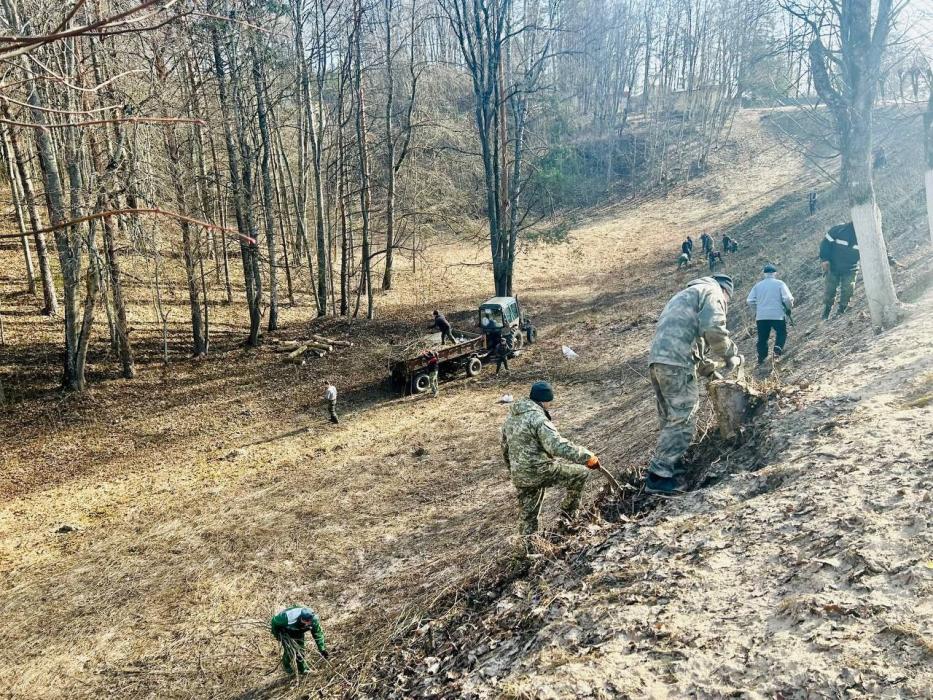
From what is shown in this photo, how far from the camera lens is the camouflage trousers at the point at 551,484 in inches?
222

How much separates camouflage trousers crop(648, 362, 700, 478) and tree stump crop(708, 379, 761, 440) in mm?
429

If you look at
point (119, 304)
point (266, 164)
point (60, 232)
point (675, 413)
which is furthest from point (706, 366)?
point (266, 164)

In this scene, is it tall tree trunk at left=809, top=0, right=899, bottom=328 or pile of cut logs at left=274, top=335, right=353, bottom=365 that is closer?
tall tree trunk at left=809, top=0, right=899, bottom=328

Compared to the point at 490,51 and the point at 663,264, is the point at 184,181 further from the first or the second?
the point at 663,264

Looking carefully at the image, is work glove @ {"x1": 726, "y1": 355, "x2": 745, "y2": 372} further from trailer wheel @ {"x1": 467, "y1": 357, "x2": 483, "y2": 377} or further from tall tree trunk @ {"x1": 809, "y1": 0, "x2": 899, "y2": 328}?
trailer wheel @ {"x1": 467, "y1": 357, "x2": 483, "y2": 377}

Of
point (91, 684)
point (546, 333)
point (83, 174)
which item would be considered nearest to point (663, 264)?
point (546, 333)

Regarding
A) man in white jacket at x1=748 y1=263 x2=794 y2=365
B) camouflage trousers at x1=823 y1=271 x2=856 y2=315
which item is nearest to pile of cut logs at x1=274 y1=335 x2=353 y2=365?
man in white jacket at x1=748 y1=263 x2=794 y2=365

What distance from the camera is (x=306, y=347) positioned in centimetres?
1741

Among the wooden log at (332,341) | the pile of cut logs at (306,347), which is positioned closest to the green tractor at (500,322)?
the wooden log at (332,341)

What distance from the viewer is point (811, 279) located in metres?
15.1

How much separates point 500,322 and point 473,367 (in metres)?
1.65

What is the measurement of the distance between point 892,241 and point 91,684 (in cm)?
1771

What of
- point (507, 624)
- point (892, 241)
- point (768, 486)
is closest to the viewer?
point (507, 624)

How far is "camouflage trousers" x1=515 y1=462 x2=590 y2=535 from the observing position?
5.64 m
